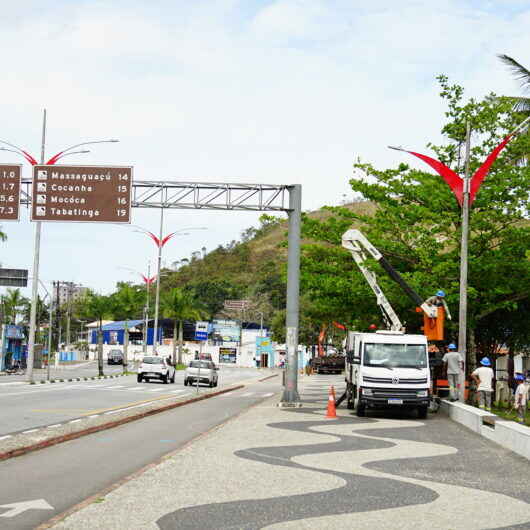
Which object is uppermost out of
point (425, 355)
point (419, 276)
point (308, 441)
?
point (419, 276)

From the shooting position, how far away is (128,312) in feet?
241

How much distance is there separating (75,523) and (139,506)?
999mm

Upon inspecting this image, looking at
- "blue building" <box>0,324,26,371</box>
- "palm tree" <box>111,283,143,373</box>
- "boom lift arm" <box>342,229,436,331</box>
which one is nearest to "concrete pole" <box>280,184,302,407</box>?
"boom lift arm" <box>342,229,436,331</box>

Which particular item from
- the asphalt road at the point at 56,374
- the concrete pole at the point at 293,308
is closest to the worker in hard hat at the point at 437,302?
the concrete pole at the point at 293,308

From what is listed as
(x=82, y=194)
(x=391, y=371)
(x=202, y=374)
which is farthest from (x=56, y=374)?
(x=391, y=371)

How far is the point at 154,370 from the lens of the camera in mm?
45281

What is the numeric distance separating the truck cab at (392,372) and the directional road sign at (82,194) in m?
10.2

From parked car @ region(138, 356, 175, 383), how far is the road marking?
37.0m

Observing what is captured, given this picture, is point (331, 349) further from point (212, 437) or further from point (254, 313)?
point (212, 437)

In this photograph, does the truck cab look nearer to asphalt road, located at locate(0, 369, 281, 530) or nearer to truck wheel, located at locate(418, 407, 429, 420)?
truck wheel, located at locate(418, 407, 429, 420)

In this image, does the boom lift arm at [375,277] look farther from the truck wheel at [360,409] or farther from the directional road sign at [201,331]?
the directional road sign at [201,331]

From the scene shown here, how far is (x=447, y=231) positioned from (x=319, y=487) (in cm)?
1969

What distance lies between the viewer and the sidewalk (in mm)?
7676

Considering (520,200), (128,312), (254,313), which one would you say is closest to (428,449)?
(520,200)
